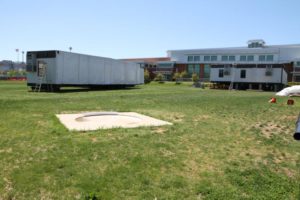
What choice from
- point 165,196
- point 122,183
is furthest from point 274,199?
point 122,183

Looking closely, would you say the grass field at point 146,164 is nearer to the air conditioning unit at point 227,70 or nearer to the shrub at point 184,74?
the air conditioning unit at point 227,70

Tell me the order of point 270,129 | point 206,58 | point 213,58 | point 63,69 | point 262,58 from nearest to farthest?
point 270,129
point 63,69
point 262,58
point 213,58
point 206,58

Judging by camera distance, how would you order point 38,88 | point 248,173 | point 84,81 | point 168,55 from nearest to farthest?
point 248,173 → point 38,88 → point 84,81 → point 168,55

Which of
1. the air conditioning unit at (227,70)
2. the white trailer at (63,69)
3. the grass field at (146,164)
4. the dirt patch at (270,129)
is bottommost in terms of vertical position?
the grass field at (146,164)

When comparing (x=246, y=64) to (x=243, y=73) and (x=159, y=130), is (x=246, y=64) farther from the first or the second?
(x=159, y=130)

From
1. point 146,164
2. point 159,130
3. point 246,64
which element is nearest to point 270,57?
point 246,64

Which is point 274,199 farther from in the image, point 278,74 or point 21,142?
point 278,74

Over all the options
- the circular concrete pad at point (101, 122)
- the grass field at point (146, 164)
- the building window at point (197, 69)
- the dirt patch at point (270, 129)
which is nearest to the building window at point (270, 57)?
A: the building window at point (197, 69)

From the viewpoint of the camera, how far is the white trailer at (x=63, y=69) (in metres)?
20.6

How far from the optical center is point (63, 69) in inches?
831

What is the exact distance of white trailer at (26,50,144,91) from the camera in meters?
20.6

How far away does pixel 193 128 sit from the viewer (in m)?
7.03

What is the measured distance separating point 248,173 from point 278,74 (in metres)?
34.4

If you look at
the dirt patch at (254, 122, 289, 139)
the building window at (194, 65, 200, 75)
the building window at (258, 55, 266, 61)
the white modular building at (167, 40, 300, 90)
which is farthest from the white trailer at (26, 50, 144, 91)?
the building window at (258, 55, 266, 61)
